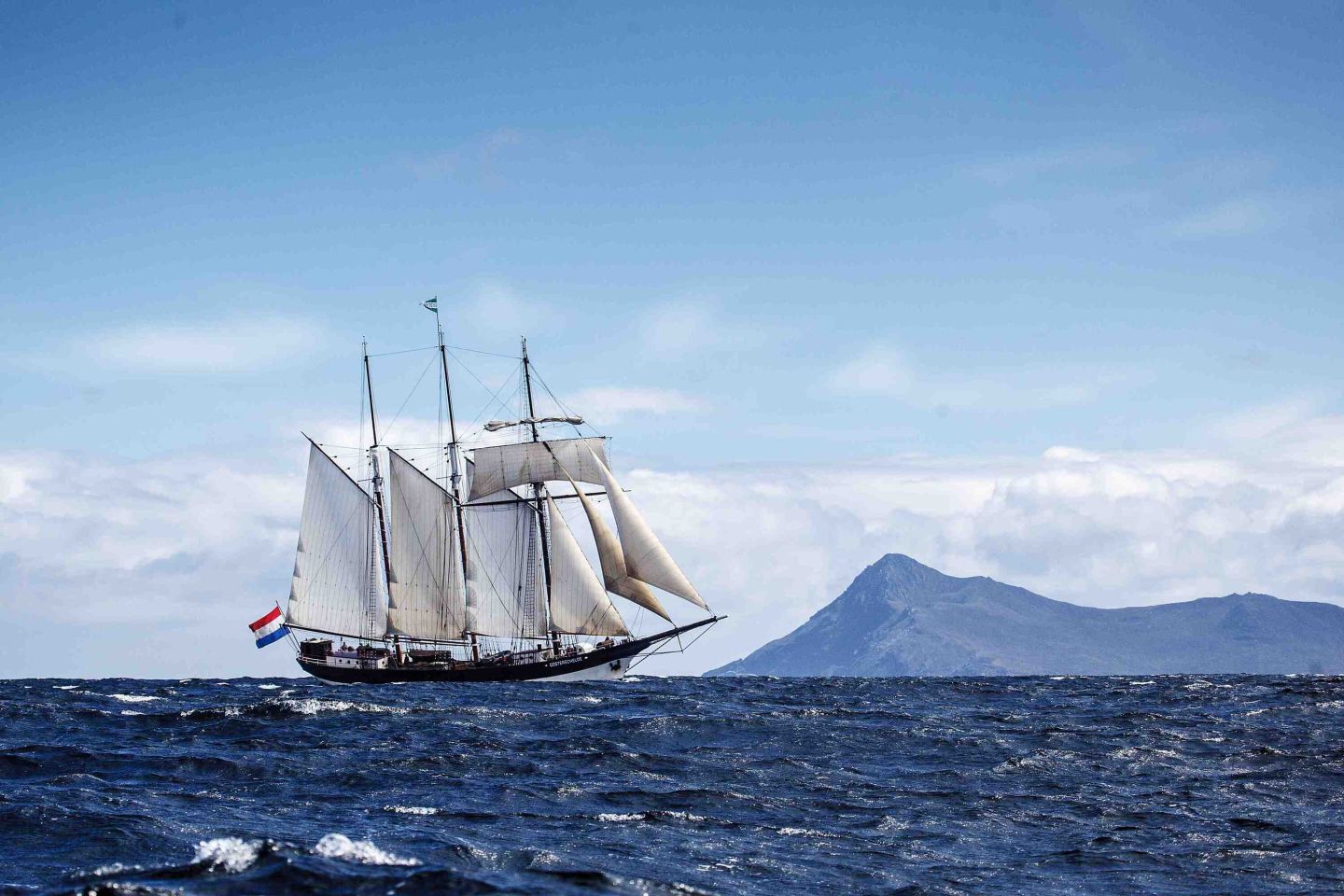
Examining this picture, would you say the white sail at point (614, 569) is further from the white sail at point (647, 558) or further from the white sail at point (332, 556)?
the white sail at point (332, 556)

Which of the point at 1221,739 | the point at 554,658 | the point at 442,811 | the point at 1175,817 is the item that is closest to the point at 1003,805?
the point at 1175,817

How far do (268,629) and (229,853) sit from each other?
89168 millimetres

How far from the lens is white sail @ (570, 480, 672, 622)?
98.7 meters

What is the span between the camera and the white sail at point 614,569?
98.7m

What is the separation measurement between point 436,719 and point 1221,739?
27802 millimetres

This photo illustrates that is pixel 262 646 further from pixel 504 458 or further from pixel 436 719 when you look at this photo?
pixel 436 719

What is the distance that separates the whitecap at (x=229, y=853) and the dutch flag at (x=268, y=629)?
8694cm

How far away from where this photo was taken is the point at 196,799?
1094 inches

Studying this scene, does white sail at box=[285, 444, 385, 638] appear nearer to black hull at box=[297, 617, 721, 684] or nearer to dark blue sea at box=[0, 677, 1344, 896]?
black hull at box=[297, 617, 721, 684]

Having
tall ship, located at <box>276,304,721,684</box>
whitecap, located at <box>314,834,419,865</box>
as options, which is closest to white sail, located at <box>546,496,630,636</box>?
tall ship, located at <box>276,304,721,684</box>

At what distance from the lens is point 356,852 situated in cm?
2134

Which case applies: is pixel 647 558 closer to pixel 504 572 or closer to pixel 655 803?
pixel 504 572

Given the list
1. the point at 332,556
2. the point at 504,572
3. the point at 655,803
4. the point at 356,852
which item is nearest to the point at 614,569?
the point at 504,572

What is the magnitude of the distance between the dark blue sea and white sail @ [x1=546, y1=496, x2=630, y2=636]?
163 feet
